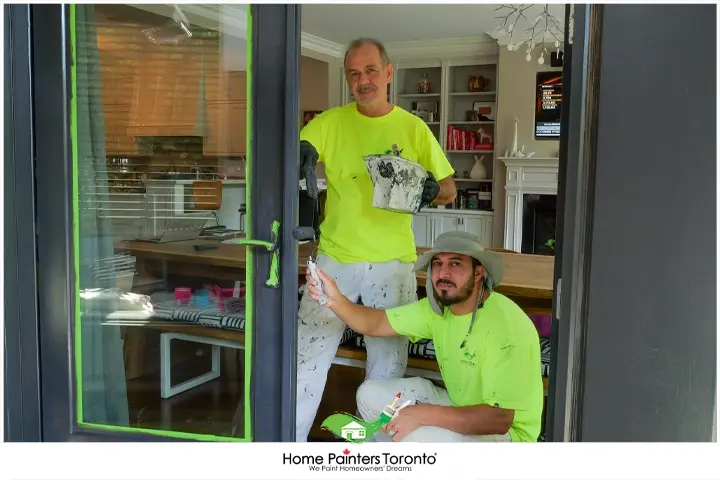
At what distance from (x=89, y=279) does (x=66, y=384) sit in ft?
1.05

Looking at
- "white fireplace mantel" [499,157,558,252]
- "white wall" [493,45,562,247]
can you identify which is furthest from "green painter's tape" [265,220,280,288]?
"white wall" [493,45,562,247]

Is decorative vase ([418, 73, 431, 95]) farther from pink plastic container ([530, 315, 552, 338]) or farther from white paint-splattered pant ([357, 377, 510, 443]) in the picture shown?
white paint-splattered pant ([357, 377, 510, 443])

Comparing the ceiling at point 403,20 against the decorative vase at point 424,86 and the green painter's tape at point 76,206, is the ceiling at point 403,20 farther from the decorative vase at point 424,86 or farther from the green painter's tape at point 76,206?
the green painter's tape at point 76,206

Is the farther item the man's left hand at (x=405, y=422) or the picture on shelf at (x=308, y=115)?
the picture on shelf at (x=308, y=115)

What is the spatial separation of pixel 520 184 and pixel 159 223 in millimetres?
4669

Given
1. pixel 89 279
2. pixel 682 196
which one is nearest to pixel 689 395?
pixel 682 196

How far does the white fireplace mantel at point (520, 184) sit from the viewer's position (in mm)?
5938

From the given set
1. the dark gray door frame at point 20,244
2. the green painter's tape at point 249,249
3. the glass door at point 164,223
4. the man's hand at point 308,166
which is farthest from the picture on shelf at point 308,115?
the green painter's tape at point 249,249

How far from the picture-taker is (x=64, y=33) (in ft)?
5.93

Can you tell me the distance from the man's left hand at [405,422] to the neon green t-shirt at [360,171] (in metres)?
0.59

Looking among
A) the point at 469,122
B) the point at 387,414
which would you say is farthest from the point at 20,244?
the point at 469,122

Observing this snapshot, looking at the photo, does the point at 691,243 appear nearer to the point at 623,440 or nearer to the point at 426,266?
the point at 623,440

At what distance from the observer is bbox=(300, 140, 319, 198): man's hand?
1.98 metres

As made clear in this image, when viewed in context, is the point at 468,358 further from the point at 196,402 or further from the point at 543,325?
the point at 196,402
